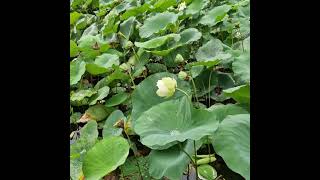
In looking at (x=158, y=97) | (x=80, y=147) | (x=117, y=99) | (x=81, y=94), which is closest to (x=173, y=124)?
(x=158, y=97)

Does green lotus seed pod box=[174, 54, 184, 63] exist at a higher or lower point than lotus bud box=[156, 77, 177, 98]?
lower

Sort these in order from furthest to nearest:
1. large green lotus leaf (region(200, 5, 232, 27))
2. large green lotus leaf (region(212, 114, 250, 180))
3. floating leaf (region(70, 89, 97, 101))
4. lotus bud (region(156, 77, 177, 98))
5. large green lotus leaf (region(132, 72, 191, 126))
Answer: large green lotus leaf (region(200, 5, 232, 27)), floating leaf (region(70, 89, 97, 101)), large green lotus leaf (region(132, 72, 191, 126)), lotus bud (region(156, 77, 177, 98)), large green lotus leaf (region(212, 114, 250, 180))

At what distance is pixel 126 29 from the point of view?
6.08 feet

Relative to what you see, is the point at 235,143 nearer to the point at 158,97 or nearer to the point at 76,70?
the point at 158,97

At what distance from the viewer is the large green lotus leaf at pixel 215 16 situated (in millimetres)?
1665

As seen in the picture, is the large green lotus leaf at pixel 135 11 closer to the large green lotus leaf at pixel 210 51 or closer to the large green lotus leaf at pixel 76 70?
the large green lotus leaf at pixel 76 70

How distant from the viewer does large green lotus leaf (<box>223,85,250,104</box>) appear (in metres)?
0.91

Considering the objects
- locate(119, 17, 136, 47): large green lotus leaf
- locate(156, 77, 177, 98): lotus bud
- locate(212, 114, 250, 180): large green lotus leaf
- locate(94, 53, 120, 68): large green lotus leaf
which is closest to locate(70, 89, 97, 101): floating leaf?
locate(94, 53, 120, 68): large green lotus leaf

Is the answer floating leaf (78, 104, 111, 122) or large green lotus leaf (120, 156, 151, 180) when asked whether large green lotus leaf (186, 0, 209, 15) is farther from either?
large green lotus leaf (120, 156, 151, 180)

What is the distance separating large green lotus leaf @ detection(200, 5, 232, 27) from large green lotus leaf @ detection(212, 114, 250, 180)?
91cm

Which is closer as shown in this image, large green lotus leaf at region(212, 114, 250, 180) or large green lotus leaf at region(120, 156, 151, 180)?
large green lotus leaf at region(212, 114, 250, 180)

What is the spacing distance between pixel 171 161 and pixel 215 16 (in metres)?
0.98
